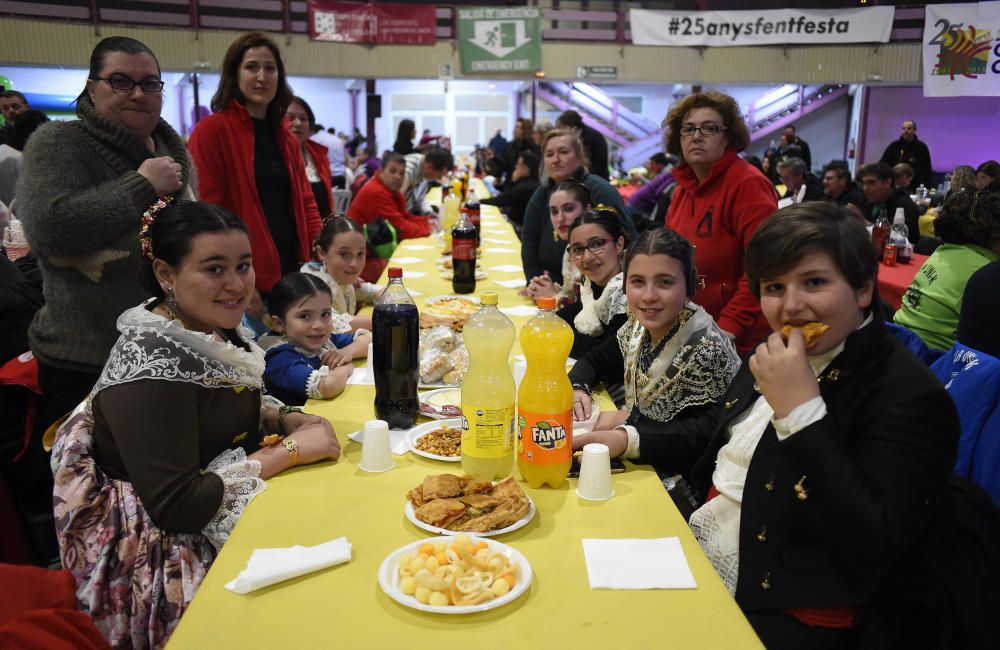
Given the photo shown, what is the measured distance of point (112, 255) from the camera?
2150 millimetres

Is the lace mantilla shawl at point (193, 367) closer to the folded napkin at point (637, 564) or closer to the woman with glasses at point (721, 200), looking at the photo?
the folded napkin at point (637, 564)

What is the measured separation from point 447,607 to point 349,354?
149cm

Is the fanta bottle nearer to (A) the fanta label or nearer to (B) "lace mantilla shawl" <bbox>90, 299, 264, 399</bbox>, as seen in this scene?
(A) the fanta label

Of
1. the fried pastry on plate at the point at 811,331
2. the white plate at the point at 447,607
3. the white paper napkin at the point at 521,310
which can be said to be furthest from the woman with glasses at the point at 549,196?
the white plate at the point at 447,607

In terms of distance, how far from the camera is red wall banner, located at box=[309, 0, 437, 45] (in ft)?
43.3

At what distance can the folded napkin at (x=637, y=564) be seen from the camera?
121cm

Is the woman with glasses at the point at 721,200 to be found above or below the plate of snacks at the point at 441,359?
above

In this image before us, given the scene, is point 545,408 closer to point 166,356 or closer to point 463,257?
point 166,356

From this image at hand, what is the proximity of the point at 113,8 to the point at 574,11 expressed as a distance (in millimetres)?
9479

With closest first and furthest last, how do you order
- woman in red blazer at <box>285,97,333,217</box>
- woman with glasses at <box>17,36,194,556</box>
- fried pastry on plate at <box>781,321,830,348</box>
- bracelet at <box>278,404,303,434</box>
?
fried pastry on plate at <box>781,321,830,348</box>
bracelet at <box>278,404,303,434</box>
woman with glasses at <box>17,36,194,556</box>
woman in red blazer at <box>285,97,333,217</box>

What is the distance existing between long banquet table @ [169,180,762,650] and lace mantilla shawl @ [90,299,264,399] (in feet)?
0.90

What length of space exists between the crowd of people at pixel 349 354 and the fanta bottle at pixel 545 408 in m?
0.25

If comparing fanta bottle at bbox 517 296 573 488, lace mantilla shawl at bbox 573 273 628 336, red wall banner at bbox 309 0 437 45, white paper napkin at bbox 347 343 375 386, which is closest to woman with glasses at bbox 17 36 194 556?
white paper napkin at bbox 347 343 375 386

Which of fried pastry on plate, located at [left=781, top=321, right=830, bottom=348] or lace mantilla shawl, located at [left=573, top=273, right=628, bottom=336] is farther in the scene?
lace mantilla shawl, located at [left=573, top=273, right=628, bottom=336]
